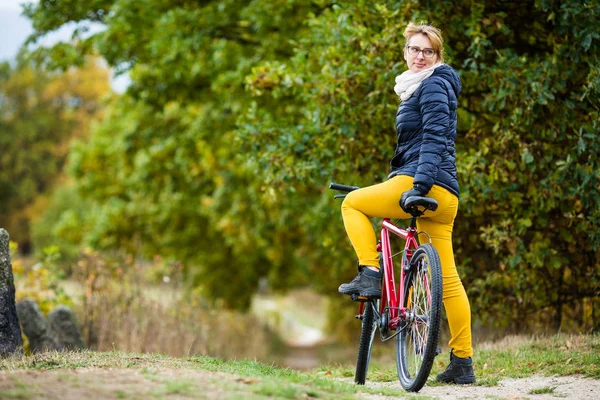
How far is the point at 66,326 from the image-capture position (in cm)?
894

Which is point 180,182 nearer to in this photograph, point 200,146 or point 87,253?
point 200,146

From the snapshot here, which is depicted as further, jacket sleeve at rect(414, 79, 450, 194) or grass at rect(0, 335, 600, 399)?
jacket sleeve at rect(414, 79, 450, 194)

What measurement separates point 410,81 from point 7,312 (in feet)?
12.0

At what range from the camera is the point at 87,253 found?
1050cm

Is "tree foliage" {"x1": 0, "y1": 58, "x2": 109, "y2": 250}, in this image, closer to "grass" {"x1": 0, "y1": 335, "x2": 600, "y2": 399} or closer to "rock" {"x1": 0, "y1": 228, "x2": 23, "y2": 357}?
"rock" {"x1": 0, "y1": 228, "x2": 23, "y2": 357}

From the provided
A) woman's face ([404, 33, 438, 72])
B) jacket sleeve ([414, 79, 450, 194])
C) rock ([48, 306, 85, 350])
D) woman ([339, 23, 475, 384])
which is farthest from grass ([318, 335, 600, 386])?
rock ([48, 306, 85, 350])

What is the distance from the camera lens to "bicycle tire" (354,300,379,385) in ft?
18.9

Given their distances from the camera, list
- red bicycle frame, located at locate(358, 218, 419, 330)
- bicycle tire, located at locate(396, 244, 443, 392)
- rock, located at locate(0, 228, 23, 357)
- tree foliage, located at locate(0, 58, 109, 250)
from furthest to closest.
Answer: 1. tree foliage, located at locate(0, 58, 109, 250)
2. rock, located at locate(0, 228, 23, 357)
3. red bicycle frame, located at locate(358, 218, 419, 330)
4. bicycle tire, located at locate(396, 244, 443, 392)

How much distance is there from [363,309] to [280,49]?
7568 mm

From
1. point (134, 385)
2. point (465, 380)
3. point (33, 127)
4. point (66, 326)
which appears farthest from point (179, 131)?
point (33, 127)

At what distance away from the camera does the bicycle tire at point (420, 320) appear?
4.86 meters

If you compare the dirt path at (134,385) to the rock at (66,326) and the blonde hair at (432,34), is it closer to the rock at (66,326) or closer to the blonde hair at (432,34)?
the blonde hair at (432,34)

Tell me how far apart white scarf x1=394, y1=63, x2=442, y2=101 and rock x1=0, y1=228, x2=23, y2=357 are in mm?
3429

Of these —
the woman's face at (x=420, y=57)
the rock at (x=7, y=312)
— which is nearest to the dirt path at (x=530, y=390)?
the woman's face at (x=420, y=57)
